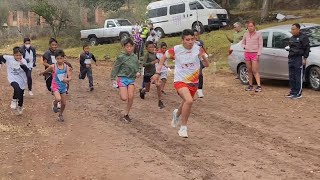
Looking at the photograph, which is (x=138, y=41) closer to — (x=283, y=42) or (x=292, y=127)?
(x=283, y=42)

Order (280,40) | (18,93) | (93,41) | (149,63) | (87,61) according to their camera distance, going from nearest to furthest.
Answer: (18,93), (149,63), (280,40), (87,61), (93,41)

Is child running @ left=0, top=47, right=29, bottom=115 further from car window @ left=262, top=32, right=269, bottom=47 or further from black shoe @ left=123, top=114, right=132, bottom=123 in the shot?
car window @ left=262, top=32, right=269, bottom=47

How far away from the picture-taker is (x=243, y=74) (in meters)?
14.4

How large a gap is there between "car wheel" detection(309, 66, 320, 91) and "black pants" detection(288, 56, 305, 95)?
18.3 inches

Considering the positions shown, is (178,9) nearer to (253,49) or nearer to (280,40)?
(280,40)

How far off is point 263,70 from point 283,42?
3.07ft

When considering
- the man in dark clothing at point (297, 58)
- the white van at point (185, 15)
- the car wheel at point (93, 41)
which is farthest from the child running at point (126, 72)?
the car wheel at point (93, 41)

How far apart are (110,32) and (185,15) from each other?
5344mm

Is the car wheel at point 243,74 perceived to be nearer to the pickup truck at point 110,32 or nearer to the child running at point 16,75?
the child running at point 16,75

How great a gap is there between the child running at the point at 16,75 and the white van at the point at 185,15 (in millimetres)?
15582

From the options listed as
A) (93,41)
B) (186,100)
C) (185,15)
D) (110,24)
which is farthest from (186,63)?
(93,41)

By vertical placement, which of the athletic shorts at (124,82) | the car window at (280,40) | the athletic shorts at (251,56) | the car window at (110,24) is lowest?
the athletic shorts at (124,82)

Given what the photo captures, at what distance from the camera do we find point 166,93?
13.5m

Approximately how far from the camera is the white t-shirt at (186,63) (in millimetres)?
8336
